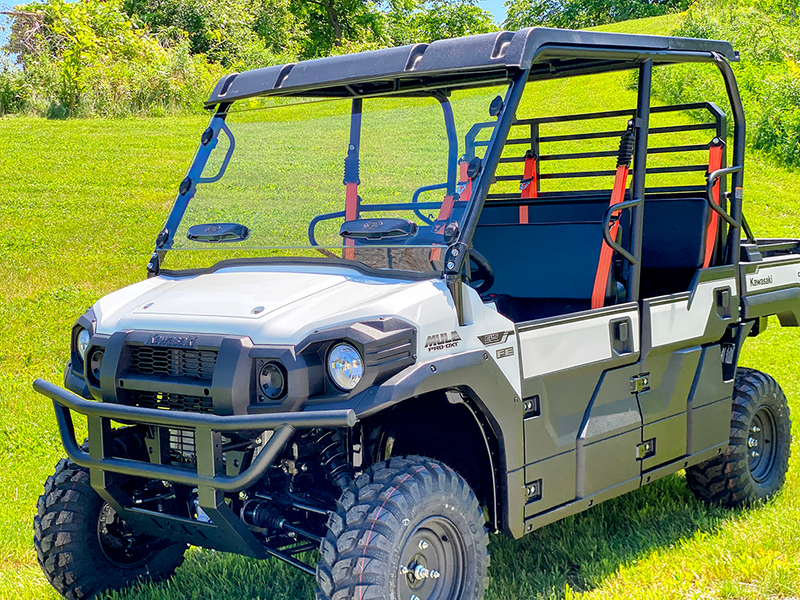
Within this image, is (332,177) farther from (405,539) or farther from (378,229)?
(405,539)

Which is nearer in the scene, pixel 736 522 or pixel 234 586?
pixel 234 586

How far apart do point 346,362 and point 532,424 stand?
3.09 feet

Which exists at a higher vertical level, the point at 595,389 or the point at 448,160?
Answer: the point at 448,160

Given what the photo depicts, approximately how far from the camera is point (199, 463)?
3.19 m

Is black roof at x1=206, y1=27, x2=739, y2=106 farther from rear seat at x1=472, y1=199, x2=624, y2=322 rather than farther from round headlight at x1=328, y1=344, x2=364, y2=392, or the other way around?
round headlight at x1=328, y1=344, x2=364, y2=392

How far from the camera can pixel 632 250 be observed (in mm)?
4340

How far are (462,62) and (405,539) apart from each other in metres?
1.81

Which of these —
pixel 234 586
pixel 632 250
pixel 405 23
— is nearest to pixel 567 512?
pixel 632 250

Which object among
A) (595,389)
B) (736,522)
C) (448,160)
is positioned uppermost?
(448,160)

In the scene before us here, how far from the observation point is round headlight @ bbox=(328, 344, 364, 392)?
3.19m

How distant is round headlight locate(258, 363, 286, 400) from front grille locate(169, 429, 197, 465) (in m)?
0.39

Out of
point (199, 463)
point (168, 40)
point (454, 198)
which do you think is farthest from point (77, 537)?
point (168, 40)

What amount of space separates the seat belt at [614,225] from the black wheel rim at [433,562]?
1357 mm

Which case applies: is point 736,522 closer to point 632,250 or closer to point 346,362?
point 632,250
